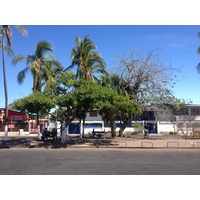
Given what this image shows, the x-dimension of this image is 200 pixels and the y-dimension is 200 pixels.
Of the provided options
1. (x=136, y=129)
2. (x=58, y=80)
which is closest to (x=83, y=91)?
(x=58, y=80)

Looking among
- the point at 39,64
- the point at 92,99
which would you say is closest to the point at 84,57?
the point at 39,64

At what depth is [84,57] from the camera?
23.1 m

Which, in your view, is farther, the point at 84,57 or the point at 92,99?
the point at 84,57

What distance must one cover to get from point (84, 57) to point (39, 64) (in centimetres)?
483

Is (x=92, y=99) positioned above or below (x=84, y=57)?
below

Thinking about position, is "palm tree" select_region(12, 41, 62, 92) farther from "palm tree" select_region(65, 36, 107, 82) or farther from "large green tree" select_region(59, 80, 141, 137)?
"large green tree" select_region(59, 80, 141, 137)

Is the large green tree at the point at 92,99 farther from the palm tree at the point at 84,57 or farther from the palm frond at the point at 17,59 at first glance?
the palm frond at the point at 17,59

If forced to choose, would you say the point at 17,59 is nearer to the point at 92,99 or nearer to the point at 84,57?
the point at 84,57

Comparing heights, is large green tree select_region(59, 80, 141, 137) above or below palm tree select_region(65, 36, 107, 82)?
below

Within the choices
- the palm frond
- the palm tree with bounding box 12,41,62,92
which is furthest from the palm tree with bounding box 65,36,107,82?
the palm frond

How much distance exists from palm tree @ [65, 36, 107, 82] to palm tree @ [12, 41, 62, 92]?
8.51ft

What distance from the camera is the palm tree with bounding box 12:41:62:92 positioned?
2345 cm

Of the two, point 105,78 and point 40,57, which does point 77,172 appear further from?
point 40,57

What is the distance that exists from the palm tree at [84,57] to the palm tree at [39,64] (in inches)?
102
